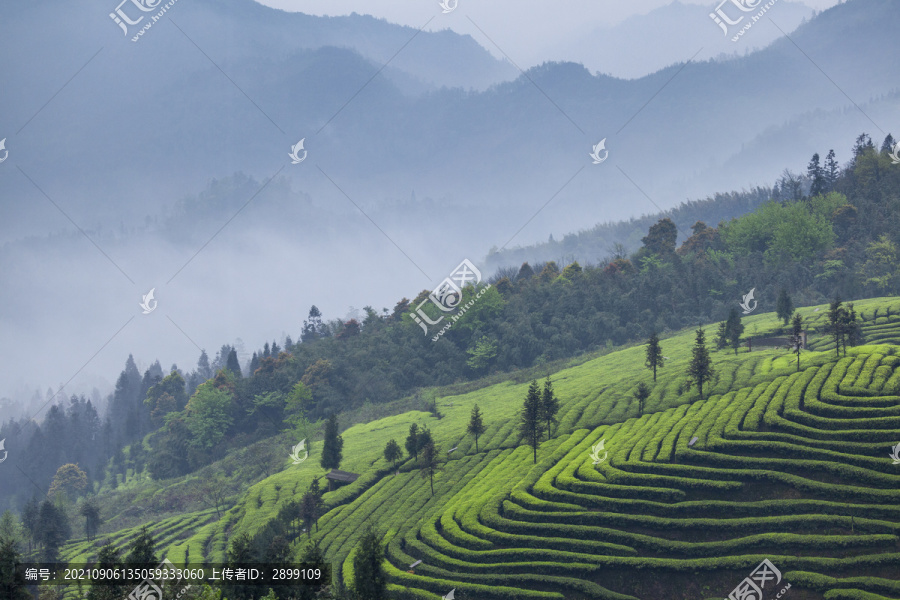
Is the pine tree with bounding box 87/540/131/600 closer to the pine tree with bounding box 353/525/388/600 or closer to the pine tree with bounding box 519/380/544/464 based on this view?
the pine tree with bounding box 353/525/388/600

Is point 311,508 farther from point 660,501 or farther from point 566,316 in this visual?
point 566,316

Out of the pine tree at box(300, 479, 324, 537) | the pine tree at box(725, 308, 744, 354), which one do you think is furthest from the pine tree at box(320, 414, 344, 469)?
the pine tree at box(725, 308, 744, 354)

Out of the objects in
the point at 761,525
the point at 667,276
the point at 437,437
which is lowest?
the point at 761,525

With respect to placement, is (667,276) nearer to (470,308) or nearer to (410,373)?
(470,308)

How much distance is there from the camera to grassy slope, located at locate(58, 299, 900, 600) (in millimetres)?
39688

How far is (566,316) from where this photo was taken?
337 feet

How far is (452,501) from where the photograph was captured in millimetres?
51906

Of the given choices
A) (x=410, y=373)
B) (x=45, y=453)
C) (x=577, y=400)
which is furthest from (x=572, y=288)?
(x=45, y=453)

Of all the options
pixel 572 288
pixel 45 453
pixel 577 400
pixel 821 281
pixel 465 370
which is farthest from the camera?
pixel 45 453

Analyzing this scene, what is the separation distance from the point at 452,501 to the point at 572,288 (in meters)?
61.0

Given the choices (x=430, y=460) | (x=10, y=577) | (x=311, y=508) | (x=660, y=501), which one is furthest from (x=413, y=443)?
(x=10, y=577)

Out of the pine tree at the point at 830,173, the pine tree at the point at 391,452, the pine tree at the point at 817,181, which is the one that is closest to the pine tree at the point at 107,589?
the pine tree at the point at 391,452

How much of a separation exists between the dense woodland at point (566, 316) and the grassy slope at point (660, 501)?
1304 inches

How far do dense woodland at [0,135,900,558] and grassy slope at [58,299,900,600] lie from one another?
109 ft
